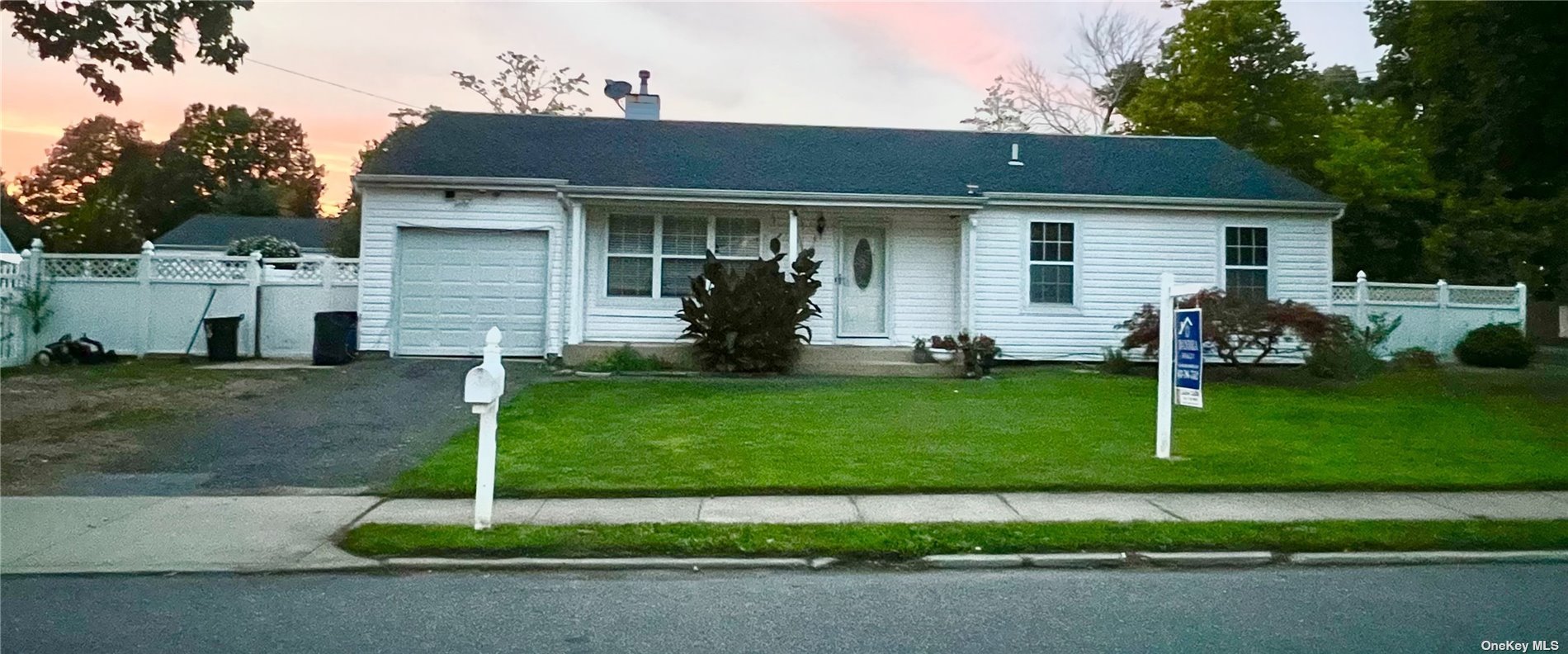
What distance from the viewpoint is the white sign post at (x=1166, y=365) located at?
32.1 ft

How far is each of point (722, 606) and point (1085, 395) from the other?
915 cm

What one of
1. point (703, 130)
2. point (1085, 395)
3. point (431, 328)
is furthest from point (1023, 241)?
point (431, 328)

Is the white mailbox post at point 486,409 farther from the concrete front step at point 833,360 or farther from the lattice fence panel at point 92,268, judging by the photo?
the lattice fence panel at point 92,268

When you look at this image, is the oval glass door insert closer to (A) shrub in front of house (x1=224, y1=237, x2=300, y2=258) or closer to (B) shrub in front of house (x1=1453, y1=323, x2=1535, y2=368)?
(B) shrub in front of house (x1=1453, y1=323, x2=1535, y2=368)

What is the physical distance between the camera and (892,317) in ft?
58.5

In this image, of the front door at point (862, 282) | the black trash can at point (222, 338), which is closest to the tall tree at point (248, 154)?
the black trash can at point (222, 338)

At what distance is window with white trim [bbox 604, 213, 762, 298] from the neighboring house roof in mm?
25605

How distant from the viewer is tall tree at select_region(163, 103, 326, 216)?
58.4 metres

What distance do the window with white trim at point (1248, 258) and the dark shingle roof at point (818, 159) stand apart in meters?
0.63

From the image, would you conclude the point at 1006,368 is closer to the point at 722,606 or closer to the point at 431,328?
the point at 431,328

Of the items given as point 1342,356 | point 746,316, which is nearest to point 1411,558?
point 746,316

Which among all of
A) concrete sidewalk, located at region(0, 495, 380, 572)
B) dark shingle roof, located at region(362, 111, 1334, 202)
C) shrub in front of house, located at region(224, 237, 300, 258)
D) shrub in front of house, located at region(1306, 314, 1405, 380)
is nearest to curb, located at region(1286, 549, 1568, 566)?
concrete sidewalk, located at region(0, 495, 380, 572)

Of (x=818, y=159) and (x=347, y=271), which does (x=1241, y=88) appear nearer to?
(x=818, y=159)

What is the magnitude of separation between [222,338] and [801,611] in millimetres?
13853
